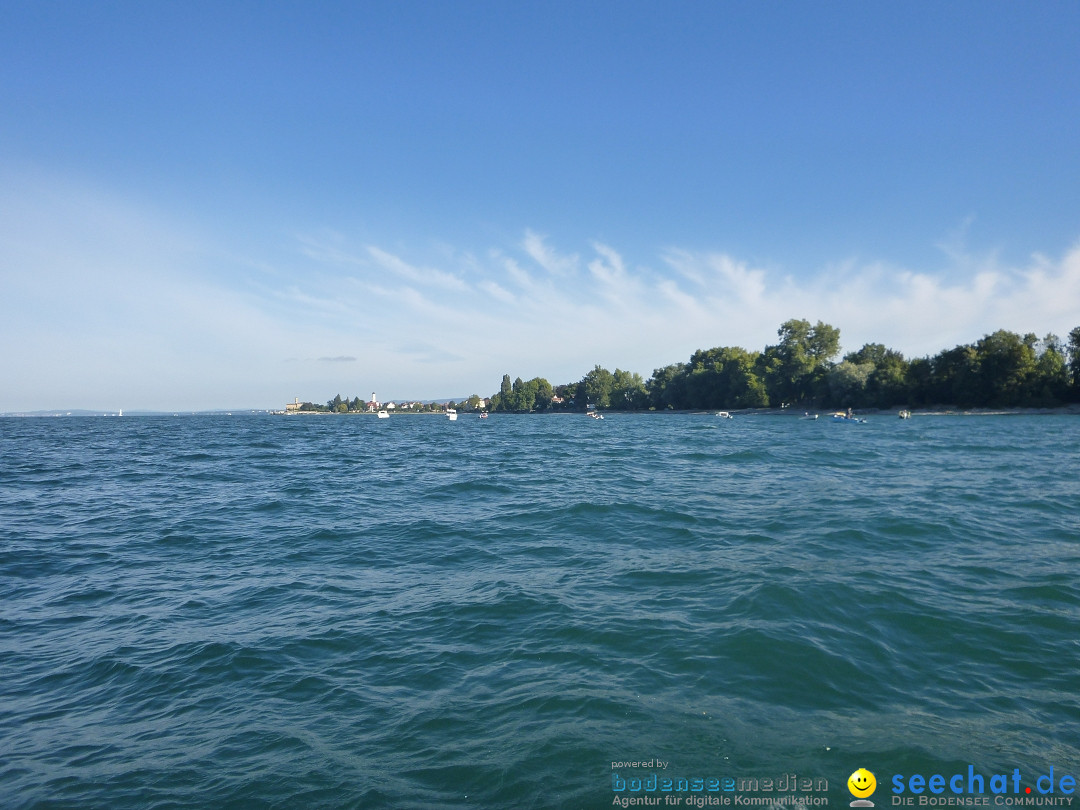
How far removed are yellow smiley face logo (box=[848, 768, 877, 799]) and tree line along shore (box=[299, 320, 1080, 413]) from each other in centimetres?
10734

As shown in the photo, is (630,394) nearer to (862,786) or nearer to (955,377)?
(955,377)

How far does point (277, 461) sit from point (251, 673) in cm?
3205

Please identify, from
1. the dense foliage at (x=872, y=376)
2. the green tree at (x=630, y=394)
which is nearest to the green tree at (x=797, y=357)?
the dense foliage at (x=872, y=376)

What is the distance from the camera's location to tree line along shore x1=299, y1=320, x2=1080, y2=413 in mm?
86812

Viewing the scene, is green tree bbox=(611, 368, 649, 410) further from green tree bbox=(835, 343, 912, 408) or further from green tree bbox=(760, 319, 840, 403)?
green tree bbox=(835, 343, 912, 408)

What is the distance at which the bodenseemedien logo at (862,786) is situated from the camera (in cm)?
499

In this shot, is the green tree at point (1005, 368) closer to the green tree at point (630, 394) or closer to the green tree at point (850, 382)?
the green tree at point (850, 382)

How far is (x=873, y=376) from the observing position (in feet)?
338

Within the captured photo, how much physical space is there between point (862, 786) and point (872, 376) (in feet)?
373

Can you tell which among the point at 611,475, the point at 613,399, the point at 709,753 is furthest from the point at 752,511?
the point at 613,399

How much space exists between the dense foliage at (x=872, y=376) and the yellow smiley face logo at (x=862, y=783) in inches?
4225

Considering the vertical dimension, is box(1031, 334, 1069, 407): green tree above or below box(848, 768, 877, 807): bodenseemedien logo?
above

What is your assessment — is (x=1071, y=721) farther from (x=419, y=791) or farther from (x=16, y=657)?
(x=16, y=657)

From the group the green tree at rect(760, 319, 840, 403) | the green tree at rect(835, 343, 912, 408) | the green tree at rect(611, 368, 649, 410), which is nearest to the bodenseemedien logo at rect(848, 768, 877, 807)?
the green tree at rect(835, 343, 912, 408)
